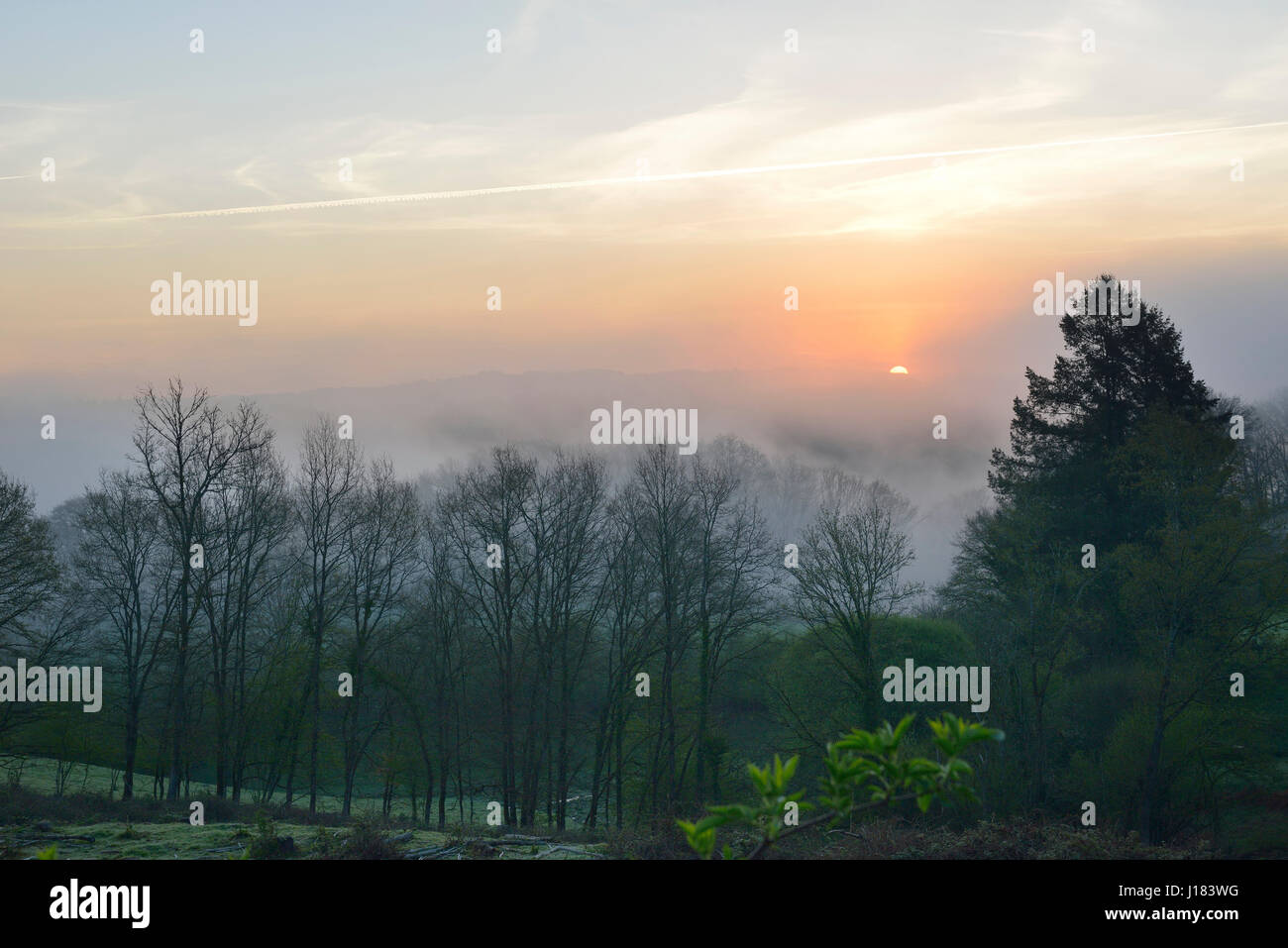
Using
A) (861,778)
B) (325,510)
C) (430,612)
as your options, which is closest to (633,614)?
(430,612)

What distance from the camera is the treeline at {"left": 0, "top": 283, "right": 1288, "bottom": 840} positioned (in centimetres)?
3344

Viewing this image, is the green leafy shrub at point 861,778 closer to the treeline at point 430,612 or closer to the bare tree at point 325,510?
the treeline at point 430,612

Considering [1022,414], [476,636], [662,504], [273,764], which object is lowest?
[273,764]

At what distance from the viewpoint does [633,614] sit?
46250 millimetres

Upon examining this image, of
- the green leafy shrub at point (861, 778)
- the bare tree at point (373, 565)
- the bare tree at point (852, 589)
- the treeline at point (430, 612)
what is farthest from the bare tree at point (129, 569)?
the green leafy shrub at point (861, 778)

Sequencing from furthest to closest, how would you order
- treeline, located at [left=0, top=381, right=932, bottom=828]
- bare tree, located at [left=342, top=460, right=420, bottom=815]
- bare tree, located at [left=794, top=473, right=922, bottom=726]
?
bare tree, located at [left=342, top=460, right=420, bottom=815] → treeline, located at [left=0, top=381, right=932, bottom=828] → bare tree, located at [left=794, top=473, right=922, bottom=726]

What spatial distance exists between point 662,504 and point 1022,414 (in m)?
17.8

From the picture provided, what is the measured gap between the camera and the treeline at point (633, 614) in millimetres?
33438

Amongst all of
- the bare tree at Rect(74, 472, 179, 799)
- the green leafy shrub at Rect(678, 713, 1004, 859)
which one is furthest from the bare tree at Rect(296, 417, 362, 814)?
the green leafy shrub at Rect(678, 713, 1004, 859)

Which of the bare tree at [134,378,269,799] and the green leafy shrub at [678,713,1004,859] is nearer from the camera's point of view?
the green leafy shrub at [678,713,1004,859]

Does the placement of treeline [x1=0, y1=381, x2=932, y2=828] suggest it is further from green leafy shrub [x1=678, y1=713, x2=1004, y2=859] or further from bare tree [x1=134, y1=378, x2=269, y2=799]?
green leafy shrub [x1=678, y1=713, x2=1004, y2=859]
